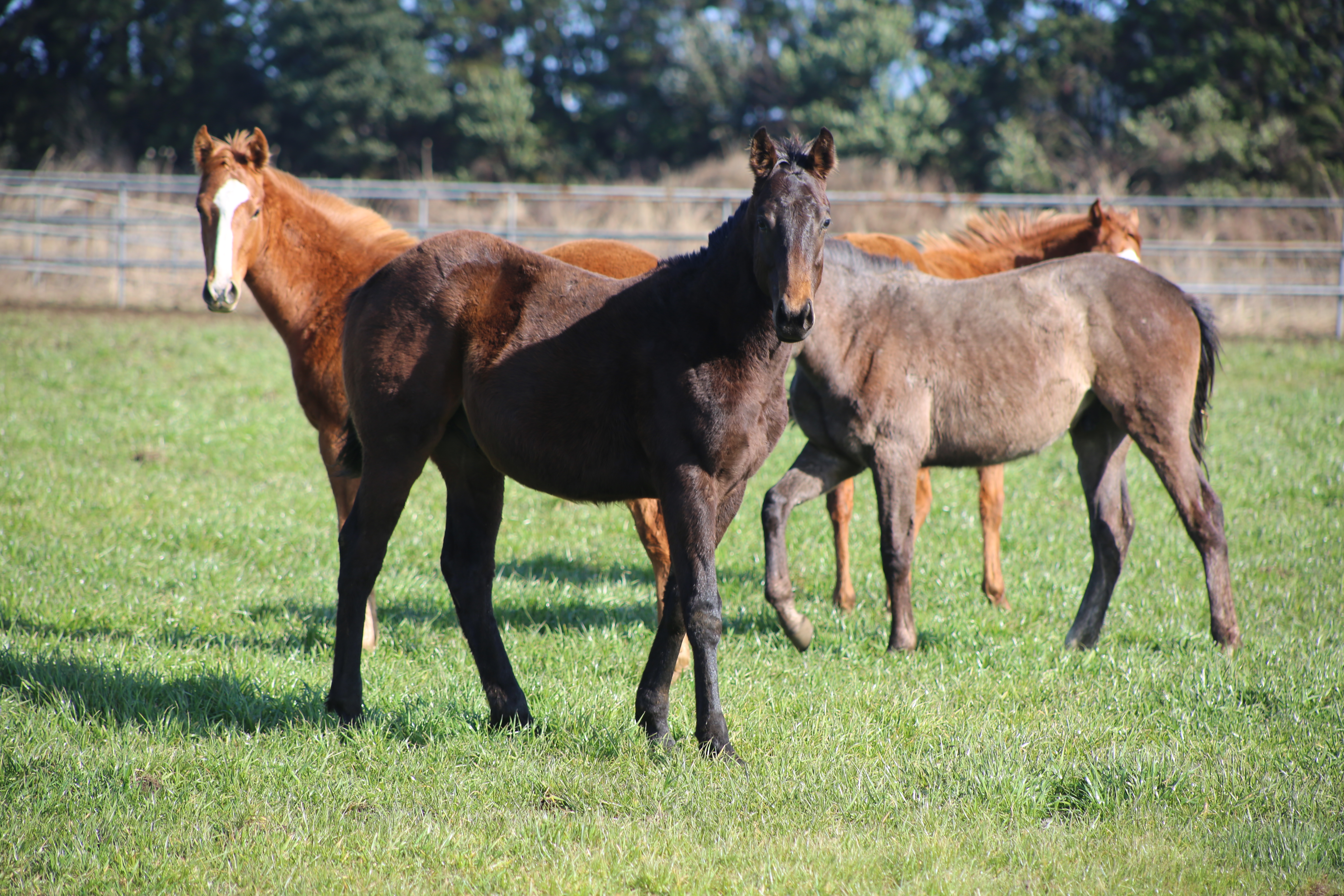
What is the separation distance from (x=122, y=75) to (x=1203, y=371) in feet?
126

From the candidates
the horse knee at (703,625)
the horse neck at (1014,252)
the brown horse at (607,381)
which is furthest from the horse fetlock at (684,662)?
the horse neck at (1014,252)

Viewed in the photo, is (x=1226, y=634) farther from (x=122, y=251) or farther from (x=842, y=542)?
(x=122, y=251)

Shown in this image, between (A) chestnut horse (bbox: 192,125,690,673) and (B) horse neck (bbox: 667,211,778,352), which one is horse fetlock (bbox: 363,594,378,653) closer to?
(A) chestnut horse (bbox: 192,125,690,673)

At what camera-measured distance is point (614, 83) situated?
37.7 meters

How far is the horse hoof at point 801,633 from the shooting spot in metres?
4.95

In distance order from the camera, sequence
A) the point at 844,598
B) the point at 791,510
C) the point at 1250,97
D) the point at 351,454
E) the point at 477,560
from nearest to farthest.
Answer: the point at 477,560 < the point at 351,454 < the point at 791,510 < the point at 844,598 < the point at 1250,97

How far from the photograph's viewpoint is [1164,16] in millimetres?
28531

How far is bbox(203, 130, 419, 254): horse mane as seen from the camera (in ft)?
17.1

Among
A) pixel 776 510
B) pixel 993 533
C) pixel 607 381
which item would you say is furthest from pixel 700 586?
pixel 993 533

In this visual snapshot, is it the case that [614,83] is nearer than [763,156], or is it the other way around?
[763,156]

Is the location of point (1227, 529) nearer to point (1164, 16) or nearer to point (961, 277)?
point (961, 277)

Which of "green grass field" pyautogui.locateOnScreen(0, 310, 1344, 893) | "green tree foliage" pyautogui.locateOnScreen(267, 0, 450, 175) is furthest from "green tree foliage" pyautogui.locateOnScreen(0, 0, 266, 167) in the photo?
"green grass field" pyautogui.locateOnScreen(0, 310, 1344, 893)

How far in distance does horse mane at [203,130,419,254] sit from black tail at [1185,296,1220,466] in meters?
4.23

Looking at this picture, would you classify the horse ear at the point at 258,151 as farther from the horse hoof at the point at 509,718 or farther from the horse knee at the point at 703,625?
the horse knee at the point at 703,625
